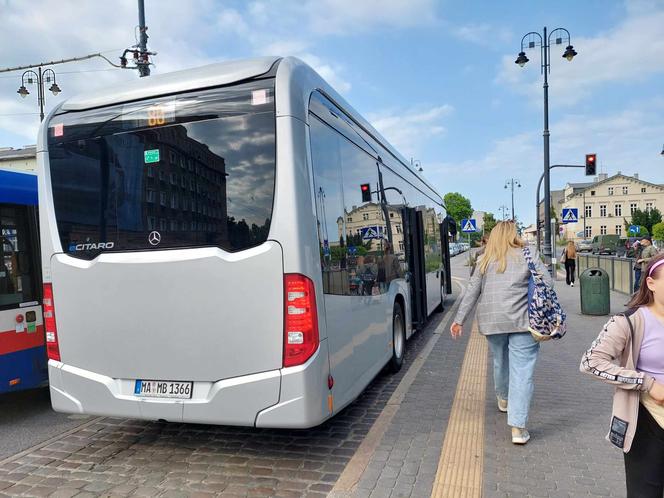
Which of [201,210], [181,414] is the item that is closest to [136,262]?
[201,210]

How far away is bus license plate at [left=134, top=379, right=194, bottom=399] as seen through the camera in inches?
150

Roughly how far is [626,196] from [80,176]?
112m

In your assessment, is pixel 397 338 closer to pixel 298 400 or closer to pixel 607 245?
pixel 298 400

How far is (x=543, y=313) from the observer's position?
4.11 m

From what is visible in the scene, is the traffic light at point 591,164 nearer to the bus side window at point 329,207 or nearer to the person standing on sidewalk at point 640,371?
the bus side window at point 329,207

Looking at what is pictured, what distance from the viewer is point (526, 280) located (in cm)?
429

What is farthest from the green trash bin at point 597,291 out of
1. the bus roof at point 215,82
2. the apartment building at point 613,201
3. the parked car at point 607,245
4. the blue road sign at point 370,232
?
the apartment building at point 613,201

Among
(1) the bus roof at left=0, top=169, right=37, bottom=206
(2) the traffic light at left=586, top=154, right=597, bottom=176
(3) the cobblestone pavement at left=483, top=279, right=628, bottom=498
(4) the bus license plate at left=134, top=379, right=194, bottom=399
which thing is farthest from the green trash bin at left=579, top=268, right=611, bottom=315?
(2) the traffic light at left=586, top=154, right=597, bottom=176

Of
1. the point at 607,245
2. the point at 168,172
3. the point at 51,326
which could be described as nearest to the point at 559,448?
the point at 168,172

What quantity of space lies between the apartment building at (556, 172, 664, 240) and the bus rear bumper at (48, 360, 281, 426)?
103493mm

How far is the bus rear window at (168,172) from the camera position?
3682mm

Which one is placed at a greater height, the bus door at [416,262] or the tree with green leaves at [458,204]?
the tree with green leaves at [458,204]

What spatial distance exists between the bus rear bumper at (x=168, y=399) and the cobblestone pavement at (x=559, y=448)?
5.64 feet

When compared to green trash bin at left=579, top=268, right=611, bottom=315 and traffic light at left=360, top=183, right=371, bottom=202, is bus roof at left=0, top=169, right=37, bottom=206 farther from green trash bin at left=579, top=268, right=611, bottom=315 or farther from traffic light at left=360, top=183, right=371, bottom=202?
green trash bin at left=579, top=268, right=611, bottom=315
